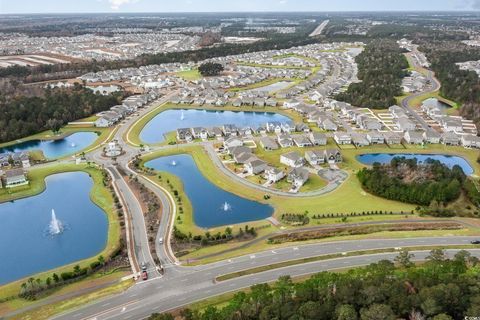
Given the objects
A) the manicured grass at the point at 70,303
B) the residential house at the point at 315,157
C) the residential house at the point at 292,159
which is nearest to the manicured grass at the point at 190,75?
the residential house at the point at 292,159

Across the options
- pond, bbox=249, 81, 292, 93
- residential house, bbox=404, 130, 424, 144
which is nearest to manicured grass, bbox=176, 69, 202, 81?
pond, bbox=249, 81, 292, 93

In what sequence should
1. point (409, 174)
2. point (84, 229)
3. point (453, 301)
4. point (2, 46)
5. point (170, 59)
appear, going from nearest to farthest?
point (453, 301) < point (84, 229) < point (409, 174) < point (170, 59) < point (2, 46)

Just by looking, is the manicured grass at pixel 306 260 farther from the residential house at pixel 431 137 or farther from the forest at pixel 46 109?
the forest at pixel 46 109

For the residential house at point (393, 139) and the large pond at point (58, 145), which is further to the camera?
the large pond at point (58, 145)

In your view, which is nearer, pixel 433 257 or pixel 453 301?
pixel 453 301

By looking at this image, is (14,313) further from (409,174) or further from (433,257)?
(409,174)

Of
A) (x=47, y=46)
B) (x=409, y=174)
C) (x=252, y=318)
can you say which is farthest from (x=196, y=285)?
(x=47, y=46)

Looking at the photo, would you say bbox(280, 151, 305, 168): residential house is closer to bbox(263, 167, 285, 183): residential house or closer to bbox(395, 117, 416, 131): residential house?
bbox(263, 167, 285, 183): residential house
